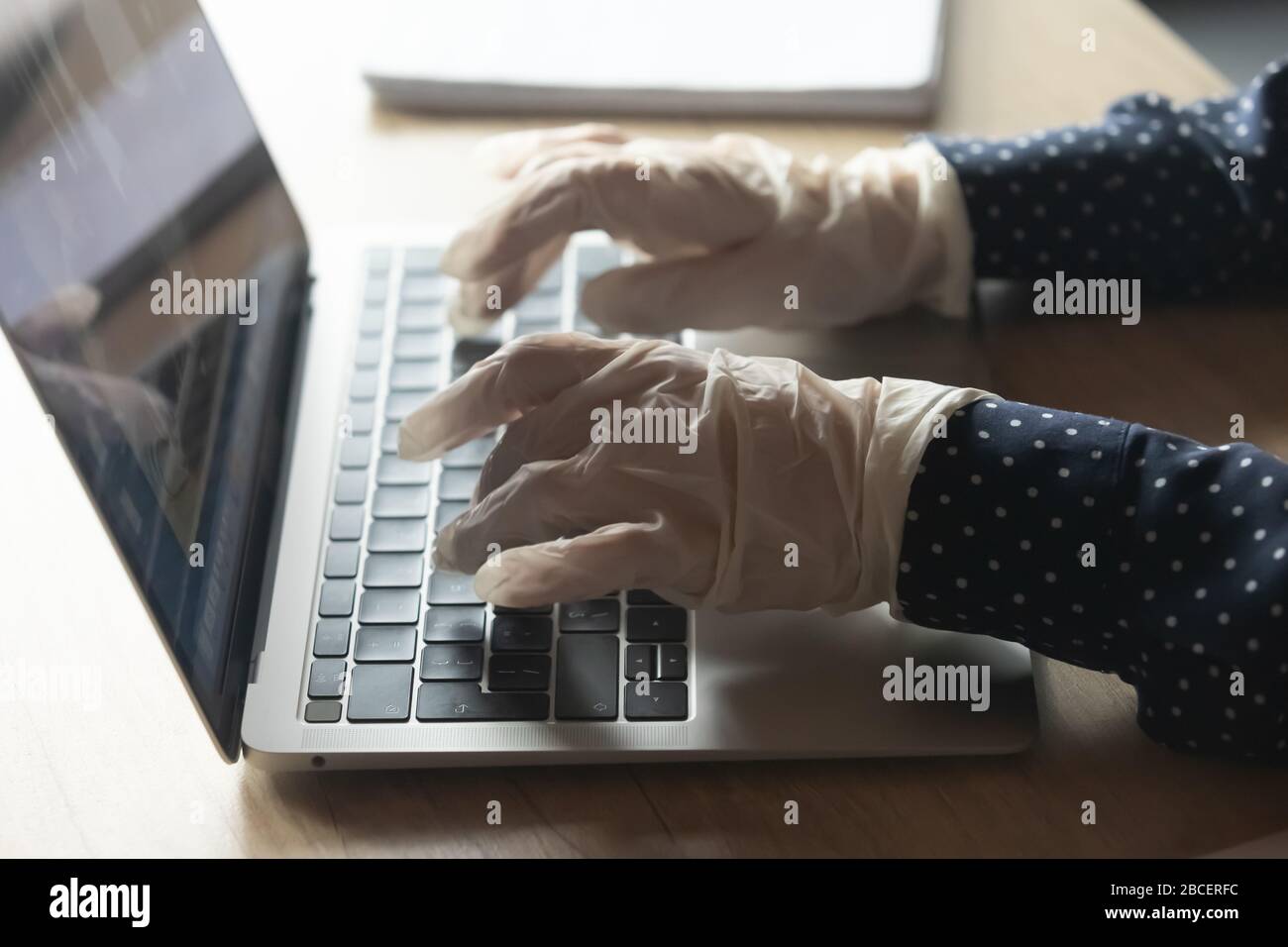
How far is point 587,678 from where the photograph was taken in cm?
60

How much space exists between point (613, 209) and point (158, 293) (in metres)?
0.25

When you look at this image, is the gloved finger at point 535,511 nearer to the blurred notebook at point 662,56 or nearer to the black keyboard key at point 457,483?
the black keyboard key at point 457,483

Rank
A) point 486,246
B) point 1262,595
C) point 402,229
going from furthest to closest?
1. point 402,229
2. point 486,246
3. point 1262,595

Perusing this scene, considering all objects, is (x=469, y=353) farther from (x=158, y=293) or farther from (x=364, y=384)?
(x=158, y=293)

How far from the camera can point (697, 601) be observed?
0.60 m

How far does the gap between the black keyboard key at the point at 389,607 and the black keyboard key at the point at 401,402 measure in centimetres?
12

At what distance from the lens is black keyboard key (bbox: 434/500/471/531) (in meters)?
0.67

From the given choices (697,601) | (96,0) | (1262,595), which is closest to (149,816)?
(697,601)

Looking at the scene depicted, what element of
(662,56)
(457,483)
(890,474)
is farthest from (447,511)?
(662,56)

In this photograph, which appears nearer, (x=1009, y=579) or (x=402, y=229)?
(x=1009, y=579)

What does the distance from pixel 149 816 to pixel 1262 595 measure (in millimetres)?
480

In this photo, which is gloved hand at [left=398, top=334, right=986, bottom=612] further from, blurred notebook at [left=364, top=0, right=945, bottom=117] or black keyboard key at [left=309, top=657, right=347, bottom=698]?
blurred notebook at [left=364, top=0, right=945, bottom=117]
